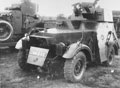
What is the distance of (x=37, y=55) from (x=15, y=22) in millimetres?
4468

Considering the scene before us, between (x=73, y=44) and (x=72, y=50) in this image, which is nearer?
(x=72, y=50)

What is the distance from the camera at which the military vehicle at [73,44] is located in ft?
15.1

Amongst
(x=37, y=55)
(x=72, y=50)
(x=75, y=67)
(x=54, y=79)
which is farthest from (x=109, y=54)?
(x=37, y=55)

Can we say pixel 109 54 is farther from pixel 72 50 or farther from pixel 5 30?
pixel 5 30

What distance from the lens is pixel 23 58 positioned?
5.37 meters

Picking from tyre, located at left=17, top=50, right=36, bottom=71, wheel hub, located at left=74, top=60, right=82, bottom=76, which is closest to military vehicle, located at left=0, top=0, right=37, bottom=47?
tyre, located at left=17, top=50, right=36, bottom=71

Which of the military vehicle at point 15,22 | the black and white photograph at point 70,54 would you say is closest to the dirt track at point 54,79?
the black and white photograph at point 70,54

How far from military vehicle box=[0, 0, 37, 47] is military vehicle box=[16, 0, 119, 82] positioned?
2714 mm

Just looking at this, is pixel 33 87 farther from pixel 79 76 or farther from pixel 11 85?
pixel 79 76

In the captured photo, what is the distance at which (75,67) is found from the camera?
4770 millimetres

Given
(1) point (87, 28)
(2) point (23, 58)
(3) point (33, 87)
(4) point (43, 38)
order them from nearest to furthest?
(3) point (33, 87)
(4) point (43, 38)
(2) point (23, 58)
(1) point (87, 28)

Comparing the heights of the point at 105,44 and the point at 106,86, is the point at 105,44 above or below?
above

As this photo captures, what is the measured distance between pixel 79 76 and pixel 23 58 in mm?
1744

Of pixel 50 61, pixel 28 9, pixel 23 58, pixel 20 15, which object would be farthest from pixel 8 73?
pixel 28 9
